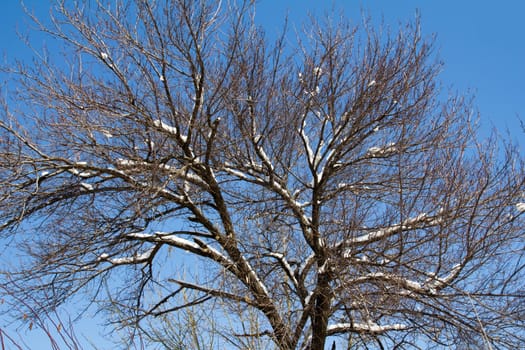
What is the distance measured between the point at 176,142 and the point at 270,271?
2277 mm

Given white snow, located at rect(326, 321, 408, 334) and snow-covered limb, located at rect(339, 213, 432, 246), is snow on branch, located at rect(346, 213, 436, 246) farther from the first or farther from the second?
white snow, located at rect(326, 321, 408, 334)

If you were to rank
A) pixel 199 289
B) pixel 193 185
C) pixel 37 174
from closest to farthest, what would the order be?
pixel 199 289, pixel 37 174, pixel 193 185

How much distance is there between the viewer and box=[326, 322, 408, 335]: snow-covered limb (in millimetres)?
6984

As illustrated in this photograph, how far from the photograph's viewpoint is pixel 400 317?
6867 mm

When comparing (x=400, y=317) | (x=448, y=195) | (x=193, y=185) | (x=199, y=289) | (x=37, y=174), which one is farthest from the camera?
(x=193, y=185)

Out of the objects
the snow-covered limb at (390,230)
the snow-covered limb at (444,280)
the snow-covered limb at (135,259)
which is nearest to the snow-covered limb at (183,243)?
the snow-covered limb at (135,259)

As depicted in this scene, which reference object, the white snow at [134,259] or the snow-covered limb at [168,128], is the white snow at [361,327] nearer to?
the white snow at [134,259]

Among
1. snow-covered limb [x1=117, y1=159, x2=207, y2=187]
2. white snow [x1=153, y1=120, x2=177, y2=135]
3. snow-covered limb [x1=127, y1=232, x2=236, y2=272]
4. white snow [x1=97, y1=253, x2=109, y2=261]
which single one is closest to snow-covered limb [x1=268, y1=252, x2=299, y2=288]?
snow-covered limb [x1=127, y1=232, x2=236, y2=272]

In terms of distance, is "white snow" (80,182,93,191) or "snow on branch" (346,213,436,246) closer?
"snow on branch" (346,213,436,246)

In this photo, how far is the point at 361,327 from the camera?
7047 millimetres

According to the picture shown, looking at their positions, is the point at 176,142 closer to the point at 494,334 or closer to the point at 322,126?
the point at 322,126

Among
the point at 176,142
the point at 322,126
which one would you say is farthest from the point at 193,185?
the point at 322,126

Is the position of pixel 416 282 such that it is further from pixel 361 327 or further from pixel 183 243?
pixel 183 243

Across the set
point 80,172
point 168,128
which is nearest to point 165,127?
point 168,128
